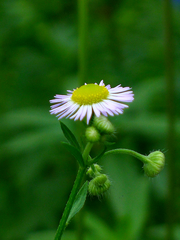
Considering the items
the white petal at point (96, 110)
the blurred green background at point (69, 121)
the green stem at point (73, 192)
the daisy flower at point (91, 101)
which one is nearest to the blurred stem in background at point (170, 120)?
the blurred green background at point (69, 121)

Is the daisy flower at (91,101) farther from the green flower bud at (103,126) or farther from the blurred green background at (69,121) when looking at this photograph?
the blurred green background at (69,121)

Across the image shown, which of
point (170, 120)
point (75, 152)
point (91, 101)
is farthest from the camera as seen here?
point (170, 120)

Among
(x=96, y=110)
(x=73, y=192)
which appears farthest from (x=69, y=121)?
(x=73, y=192)

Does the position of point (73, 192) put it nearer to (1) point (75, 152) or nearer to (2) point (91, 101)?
(1) point (75, 152)

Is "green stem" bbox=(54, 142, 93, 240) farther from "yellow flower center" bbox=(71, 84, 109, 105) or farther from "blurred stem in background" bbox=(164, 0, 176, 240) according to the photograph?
"blurred stem in background" bbox=(164, 0, 176, 240)

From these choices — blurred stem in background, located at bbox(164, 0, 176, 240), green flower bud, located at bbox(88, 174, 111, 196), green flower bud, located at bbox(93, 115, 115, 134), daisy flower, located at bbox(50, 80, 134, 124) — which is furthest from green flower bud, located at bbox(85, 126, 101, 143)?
blurred stem in background, located at bbox(164, 0, 176, 240)
